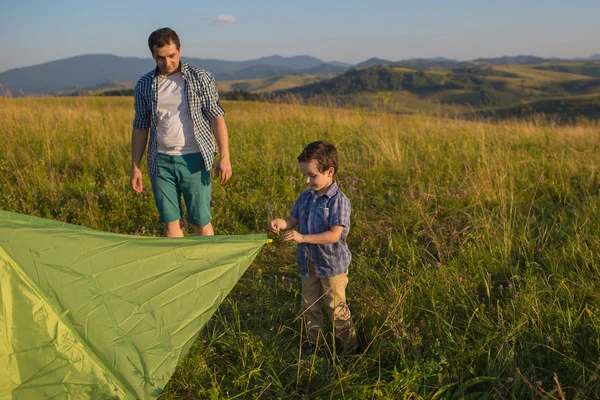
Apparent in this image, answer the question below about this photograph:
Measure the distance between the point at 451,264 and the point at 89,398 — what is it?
2599 mm

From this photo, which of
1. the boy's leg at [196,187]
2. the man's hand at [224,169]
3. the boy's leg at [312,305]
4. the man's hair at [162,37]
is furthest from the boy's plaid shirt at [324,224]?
the man's hair at [162,37]

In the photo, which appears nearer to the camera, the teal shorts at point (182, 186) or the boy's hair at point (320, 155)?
the boy's hair at point (320, 155)

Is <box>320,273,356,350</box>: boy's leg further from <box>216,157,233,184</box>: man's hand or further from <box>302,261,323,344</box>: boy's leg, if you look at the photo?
<box>216,157,233,184</box>: man's hand

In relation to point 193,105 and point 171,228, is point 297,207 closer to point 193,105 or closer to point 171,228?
point 193,105

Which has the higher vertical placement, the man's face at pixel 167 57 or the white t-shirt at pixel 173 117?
the man's face at pixel 167 57

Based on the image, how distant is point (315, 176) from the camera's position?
2457mm

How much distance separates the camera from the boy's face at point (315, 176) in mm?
2416

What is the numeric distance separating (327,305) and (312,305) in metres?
0.09

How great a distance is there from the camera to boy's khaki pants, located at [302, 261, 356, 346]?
105 inches

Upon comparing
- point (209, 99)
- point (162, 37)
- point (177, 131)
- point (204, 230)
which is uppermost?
point (162, 37)

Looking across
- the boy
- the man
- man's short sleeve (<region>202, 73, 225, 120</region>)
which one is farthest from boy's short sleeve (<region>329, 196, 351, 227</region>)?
man's short sleeve (<region>202, 73, 225, 120</region>)

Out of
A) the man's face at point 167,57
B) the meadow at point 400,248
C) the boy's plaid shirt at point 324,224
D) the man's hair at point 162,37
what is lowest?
the meadow at point 400,248

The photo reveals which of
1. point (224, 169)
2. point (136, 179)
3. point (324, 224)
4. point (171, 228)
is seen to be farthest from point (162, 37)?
point (324, 224)

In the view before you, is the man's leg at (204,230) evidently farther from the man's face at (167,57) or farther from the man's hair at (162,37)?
the man's hair at (162,37)
